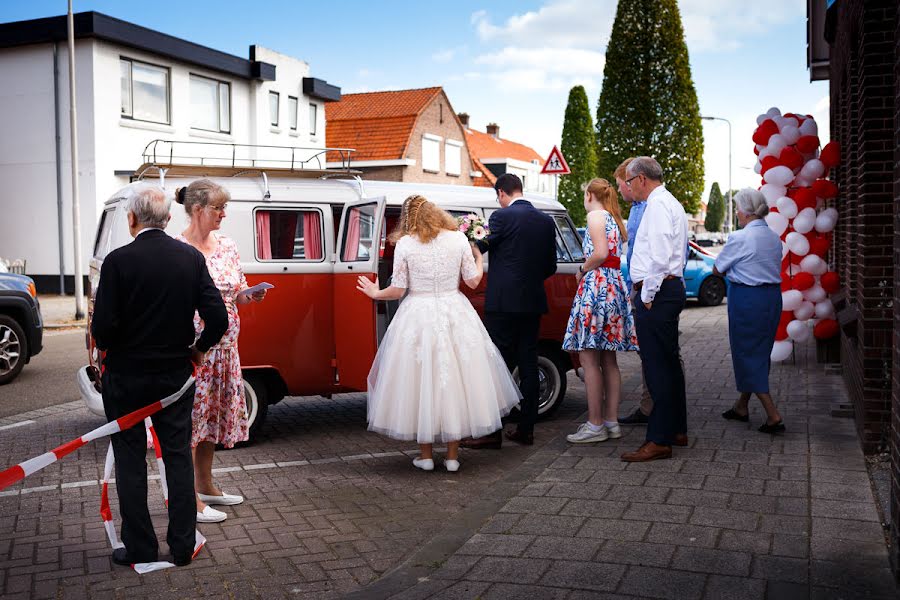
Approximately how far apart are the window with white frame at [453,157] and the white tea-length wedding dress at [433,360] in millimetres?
41063

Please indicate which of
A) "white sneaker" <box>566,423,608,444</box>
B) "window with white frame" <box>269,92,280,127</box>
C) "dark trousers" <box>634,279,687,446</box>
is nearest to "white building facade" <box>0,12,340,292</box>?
"window with white frame" <box>269,92,280,127</box>

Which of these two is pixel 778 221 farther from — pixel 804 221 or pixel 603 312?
pixel 603 312

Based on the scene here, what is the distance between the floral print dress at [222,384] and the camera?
5348mm

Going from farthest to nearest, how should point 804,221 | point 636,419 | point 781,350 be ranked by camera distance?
point 781,350 < point 804,221 < point 636,419

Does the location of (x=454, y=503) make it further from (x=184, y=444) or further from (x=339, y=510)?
(x=184, y=444)

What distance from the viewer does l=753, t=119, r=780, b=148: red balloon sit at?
35.8 feet

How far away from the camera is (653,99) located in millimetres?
39812

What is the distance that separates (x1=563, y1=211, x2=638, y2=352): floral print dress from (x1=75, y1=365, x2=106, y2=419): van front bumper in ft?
11.7

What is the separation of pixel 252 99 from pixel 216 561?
27862 mm

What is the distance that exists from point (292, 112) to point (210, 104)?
463 cm

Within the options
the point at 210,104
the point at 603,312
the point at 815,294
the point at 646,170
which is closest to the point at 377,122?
the point at 210,104

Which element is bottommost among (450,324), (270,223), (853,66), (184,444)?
(184,444)

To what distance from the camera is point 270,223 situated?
7453 millimetres

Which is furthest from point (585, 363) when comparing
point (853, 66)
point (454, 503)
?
point (853, 66)
